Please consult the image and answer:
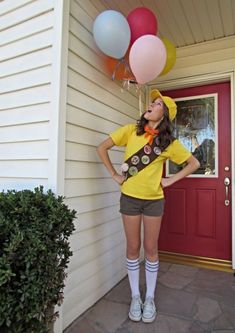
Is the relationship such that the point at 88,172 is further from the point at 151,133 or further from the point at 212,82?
the point at 212,82

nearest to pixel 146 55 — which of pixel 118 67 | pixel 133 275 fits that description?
pixel 118 67

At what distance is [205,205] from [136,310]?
55.2 inches

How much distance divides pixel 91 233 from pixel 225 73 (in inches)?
79.2

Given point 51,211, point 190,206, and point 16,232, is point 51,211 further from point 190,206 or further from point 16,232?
point 190,206

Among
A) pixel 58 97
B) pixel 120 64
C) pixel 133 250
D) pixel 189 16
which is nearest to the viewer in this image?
pixel 58 97

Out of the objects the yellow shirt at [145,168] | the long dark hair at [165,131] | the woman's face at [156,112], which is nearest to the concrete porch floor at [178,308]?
the yellow shirt at [145,168]

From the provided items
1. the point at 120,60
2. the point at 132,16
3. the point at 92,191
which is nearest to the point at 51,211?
the point at 92,191

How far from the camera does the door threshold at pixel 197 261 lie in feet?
8.51

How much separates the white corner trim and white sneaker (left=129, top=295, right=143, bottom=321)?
0.91 meters

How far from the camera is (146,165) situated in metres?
1.77

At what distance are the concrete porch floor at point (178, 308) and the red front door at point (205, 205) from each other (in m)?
0.34

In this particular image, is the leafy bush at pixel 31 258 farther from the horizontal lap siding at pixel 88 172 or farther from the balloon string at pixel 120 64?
the balloon string at pixel 120 64

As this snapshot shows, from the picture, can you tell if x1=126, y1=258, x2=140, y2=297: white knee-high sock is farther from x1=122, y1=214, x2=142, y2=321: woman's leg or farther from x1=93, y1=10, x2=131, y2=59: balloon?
x1=93, y1=10, x2=131, y2=59: balloon

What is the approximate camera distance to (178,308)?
1.87 m
